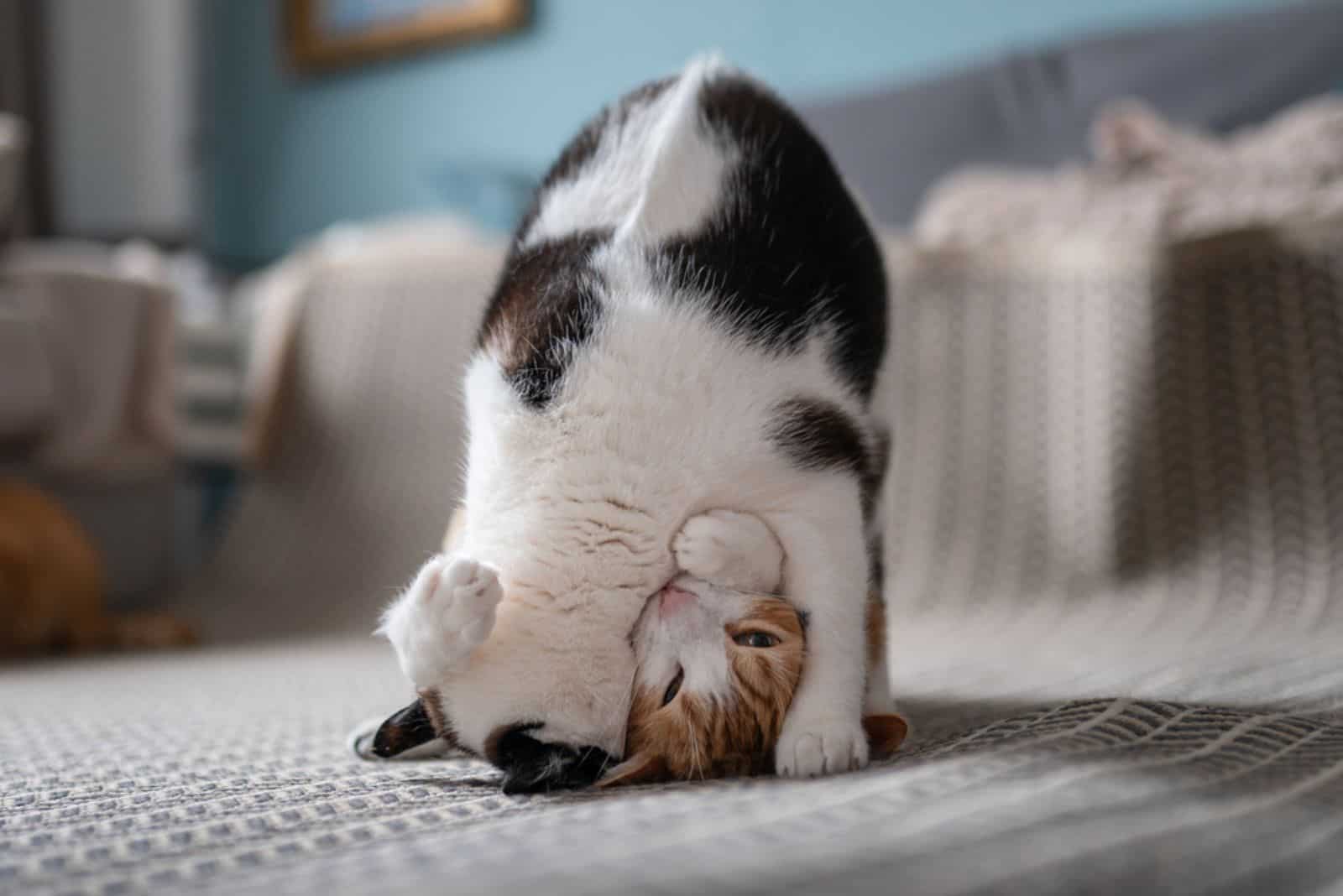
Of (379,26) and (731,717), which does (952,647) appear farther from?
(379,26)

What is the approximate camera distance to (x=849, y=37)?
2.40 meters

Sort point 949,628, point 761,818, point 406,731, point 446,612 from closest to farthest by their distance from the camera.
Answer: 1. point 761,818
2. point 446,612
3. point 406,731
4. point 949,628

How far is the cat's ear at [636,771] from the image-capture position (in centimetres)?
79

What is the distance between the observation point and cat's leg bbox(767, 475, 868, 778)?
31.0 inches

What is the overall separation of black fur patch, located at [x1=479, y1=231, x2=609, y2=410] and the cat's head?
0.17 m

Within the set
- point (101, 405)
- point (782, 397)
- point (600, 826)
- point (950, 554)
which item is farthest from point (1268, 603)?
point (101, 405)

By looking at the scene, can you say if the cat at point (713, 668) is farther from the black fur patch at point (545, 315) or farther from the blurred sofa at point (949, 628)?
the black fur patch at point (545, 315)

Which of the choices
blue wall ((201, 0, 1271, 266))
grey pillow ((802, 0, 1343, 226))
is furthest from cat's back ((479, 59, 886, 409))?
blue wall ((201, 0, 1271, 266))

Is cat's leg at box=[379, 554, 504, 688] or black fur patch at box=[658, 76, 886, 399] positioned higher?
black fur patch at box=[658, 76, 886, 399]

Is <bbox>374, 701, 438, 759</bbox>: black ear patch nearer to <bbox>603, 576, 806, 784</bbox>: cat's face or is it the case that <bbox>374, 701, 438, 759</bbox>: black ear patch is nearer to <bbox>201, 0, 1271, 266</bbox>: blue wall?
<bbox>603, 576, 806, 784</bbox>: cat's face

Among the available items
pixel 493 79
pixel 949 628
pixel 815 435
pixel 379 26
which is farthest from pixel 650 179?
pixel 379 26

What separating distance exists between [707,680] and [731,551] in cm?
8

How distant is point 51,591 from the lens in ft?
6.14

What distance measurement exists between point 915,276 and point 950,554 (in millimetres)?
409
